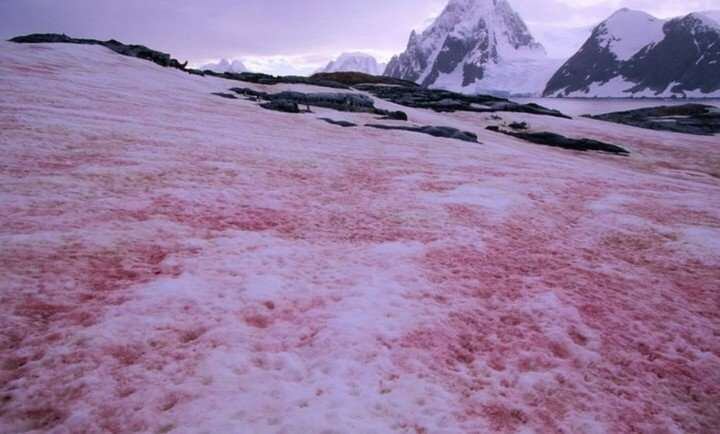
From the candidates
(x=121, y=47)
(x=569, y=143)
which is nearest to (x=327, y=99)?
(x=569, y=143)

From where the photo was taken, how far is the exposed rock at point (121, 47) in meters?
41.3

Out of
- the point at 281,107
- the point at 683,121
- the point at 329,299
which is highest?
the point at 683,121

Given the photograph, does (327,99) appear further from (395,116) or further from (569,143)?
(569,143)

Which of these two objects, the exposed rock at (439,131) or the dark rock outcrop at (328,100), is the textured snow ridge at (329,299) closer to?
the exposed rock at (439,131)

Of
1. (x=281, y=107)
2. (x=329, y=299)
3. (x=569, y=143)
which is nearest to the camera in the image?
(x=329, y=299)

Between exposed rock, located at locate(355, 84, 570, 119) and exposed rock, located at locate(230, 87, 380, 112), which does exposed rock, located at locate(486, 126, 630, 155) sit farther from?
exposed rock, located at locate(355, 84, 570, 119)

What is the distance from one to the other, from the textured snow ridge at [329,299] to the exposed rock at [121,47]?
35.9 metres

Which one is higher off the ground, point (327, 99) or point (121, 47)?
point (121, 47)

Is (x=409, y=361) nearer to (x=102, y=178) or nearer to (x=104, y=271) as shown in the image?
(x=104, y=271)

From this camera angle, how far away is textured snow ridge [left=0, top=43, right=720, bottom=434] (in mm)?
3834

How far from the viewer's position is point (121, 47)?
4600 centimetres

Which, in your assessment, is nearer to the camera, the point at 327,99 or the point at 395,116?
the point at 395,116

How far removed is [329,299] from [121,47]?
51.1 m

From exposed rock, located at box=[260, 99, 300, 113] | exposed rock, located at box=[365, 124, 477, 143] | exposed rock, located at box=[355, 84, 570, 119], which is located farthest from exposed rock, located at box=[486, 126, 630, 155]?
exposed rock, located at box=[260, 99, 300, 113]
